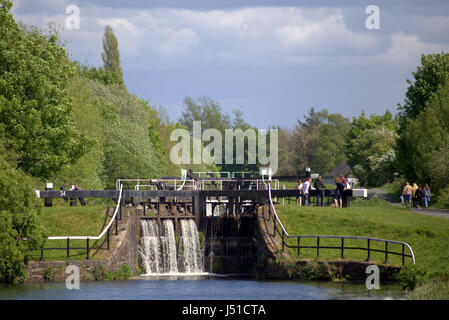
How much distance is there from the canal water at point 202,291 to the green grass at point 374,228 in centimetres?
250

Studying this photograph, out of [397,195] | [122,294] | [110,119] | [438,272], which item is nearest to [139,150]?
[110,119]

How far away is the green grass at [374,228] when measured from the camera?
128ft

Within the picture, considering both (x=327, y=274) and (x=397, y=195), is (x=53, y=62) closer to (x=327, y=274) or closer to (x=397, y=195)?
(x=327, y=274)

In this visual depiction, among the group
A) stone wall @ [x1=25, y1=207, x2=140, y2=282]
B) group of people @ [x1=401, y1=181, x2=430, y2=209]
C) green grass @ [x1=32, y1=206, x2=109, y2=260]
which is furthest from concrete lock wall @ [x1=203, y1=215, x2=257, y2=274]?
group of people @ [x1=401, y1=181, x2=430, y2=209]

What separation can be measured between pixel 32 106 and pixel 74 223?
7.42 m

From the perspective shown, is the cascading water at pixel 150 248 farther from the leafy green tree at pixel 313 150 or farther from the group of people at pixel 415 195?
the leafy green tree at pixel 313 150

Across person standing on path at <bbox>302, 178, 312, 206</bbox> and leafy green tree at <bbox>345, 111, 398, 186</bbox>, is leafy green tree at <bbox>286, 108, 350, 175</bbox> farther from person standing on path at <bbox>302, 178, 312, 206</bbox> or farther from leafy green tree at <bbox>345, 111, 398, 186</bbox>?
person standing on path at <bbox>302, 178, 312, 206</bbox>

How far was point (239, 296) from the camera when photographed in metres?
35.4

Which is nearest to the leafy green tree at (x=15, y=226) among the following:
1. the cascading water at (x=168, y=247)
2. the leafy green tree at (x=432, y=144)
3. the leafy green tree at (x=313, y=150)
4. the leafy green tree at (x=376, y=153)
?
the cascading water at (x=168, y=247)

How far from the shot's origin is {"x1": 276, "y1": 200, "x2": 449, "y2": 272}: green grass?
128 feet

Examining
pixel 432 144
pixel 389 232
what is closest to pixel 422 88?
pixel 432 144

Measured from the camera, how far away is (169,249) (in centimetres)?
5025

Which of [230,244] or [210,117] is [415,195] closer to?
[230,244]

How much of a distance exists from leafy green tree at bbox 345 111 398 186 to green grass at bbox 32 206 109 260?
171 feet
